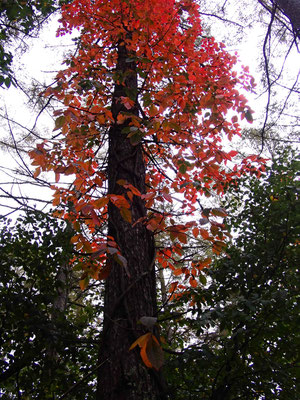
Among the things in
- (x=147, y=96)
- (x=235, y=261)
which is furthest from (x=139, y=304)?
(x=147, y=96)

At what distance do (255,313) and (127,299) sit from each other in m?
1.16

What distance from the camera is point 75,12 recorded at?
426 cm

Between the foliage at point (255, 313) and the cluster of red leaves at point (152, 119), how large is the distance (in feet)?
1.19

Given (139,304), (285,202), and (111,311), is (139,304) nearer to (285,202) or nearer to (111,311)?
(111,311)

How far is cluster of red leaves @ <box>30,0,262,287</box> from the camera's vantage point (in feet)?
5.87

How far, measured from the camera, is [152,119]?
2129 mm

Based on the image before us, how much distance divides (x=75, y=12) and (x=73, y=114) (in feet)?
11.5

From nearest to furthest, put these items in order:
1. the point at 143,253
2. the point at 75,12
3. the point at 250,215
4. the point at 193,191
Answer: the point at 143,253
the point at 250,215
the point at 193,191
the point at 75,12

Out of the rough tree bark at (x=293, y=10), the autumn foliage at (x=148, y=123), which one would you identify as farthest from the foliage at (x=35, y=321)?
the rough tree bark at (x=293, y=10)

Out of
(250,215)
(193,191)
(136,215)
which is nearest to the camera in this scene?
(136,215)

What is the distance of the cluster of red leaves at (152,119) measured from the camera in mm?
1788

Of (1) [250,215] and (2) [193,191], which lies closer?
(1) [250,215]

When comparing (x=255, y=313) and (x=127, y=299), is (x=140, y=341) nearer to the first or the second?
(x=127, y=299)

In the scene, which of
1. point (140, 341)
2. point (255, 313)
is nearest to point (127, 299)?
point (140, 341)
